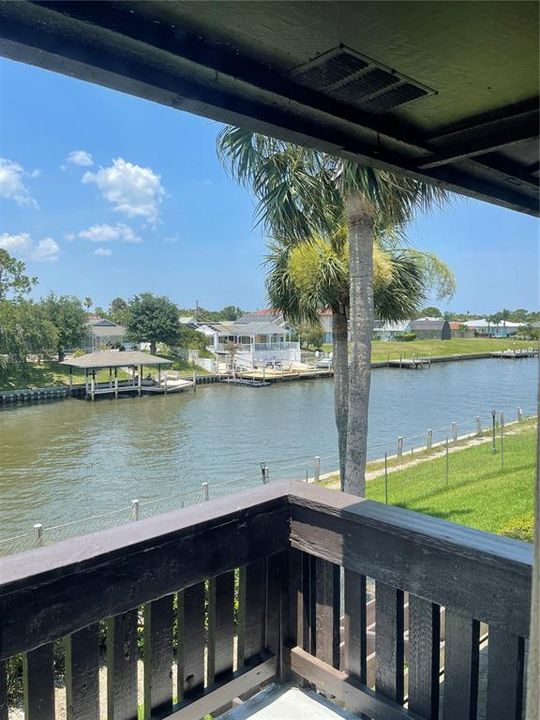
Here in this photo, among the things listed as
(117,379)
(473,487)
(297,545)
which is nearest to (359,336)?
(297,545)

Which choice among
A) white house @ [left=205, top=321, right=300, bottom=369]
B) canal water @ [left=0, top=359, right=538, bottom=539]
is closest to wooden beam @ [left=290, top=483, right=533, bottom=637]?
canal water @ [left=0, top=359, right=538, bottom=539]

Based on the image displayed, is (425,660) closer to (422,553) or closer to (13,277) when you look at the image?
(422,553)

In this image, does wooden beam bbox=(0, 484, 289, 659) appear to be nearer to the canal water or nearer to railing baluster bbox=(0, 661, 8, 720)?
railing baluster bbox=(0, 661, 8, 720)

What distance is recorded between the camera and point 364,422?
17.7 ft

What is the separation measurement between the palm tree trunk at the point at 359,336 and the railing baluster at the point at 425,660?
4104 mm

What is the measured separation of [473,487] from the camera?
839cm

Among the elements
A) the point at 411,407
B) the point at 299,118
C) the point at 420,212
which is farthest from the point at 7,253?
the point at 299,118

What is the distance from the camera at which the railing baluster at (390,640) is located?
1299 mm

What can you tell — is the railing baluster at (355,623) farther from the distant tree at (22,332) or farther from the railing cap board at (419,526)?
the distant tree at (22,332)

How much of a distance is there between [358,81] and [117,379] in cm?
3063

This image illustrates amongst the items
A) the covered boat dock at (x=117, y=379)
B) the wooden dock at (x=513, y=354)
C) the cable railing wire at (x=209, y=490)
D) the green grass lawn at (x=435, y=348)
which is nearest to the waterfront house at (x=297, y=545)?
the cable railing wire at (x=209, y=490)

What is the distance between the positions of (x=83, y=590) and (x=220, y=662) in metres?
0.54

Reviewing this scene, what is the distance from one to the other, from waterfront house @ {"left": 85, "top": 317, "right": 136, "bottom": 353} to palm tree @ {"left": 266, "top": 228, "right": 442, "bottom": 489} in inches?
1398

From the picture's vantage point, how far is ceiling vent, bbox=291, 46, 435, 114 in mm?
1128
